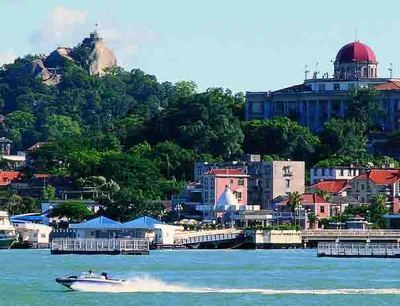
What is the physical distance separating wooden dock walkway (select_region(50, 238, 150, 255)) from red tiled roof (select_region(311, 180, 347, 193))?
31755 millimetres

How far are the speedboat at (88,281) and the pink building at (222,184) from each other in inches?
2690

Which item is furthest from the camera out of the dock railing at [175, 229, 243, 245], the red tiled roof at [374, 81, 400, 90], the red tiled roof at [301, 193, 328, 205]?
the red tiled roof at [374, 81, 400, 90]

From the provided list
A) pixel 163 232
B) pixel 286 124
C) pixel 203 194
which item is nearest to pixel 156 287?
pixel 163 232

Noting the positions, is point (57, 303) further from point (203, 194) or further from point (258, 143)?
point (258, 143)

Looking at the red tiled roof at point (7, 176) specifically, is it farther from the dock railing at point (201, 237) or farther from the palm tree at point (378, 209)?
the dock railing at point (201, 237)

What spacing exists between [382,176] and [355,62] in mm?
21185

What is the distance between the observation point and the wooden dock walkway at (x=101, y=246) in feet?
409

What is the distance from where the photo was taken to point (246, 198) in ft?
509

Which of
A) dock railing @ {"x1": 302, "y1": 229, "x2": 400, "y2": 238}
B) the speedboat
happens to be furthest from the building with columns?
the speedboat

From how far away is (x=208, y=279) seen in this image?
3688 inches

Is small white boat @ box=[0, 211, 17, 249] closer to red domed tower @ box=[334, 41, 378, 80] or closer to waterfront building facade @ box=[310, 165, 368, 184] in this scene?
waterfront building facade @ box=[310, 165, 368, 184]

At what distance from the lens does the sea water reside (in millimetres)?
81062

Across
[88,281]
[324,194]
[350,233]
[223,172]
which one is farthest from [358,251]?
[88,281]

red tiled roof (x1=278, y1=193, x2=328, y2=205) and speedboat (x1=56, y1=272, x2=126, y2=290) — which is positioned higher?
red tiled roof (x1=278, y1=193, x2=328, y2=205)
